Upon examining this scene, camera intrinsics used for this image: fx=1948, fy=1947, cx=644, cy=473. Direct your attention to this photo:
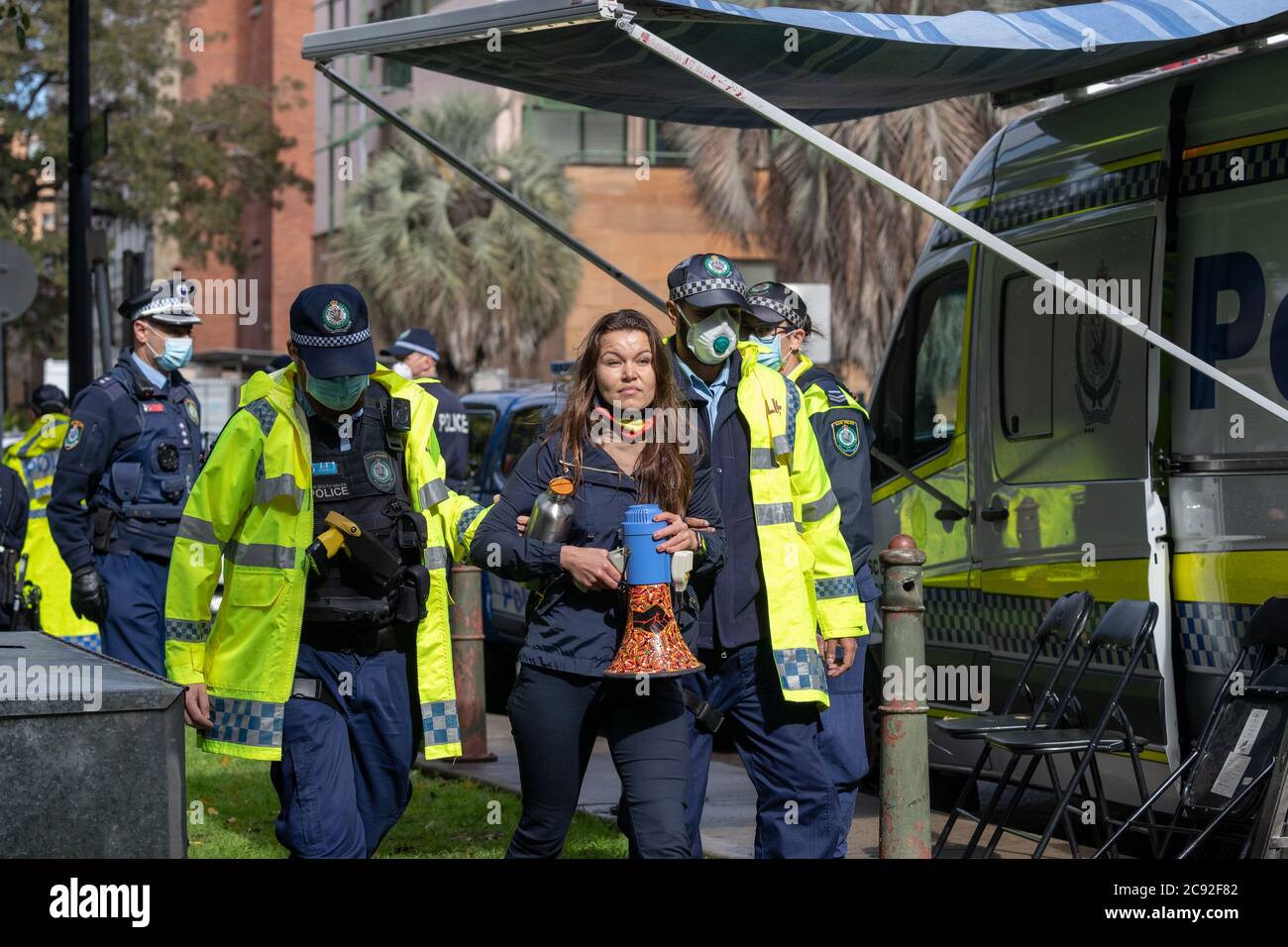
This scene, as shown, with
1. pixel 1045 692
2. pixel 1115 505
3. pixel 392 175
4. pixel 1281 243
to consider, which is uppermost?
pixel 392 175

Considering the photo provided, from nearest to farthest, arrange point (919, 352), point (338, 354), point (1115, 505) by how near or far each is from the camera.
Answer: point (338, 354)
point (1115, 505)
point (919, 352)

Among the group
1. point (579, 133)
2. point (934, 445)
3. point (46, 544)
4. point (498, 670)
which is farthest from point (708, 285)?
point (579, 133)

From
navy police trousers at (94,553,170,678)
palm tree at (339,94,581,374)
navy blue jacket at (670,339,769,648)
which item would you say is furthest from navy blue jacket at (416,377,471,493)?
palm tree at (339,94,581,374)

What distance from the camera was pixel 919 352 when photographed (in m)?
8.90

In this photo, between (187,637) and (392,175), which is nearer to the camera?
(187,637)

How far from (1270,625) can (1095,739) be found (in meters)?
0.65

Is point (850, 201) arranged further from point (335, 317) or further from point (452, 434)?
point (335, 317)

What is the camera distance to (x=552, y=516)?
4.84 meters

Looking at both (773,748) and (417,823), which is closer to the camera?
(773,748)

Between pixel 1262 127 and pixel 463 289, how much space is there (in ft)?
95.0

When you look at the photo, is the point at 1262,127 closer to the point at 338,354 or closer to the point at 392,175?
the point at 338,354

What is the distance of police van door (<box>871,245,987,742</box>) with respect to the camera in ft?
27.4

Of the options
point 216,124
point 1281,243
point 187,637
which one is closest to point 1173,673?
point 1281,243

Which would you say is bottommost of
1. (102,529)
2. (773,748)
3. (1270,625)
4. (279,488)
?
(773,748)
